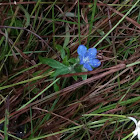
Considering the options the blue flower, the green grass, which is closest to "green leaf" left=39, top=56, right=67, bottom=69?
the green grass

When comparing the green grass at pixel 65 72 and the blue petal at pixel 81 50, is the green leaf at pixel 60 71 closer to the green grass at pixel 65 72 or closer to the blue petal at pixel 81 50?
the green grass at pixel 65 72

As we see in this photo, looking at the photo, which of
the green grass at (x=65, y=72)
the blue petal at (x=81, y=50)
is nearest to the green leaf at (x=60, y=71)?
the green grass at (x=65, y=72)

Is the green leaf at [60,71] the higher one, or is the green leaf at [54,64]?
the green leaf at [54,64]

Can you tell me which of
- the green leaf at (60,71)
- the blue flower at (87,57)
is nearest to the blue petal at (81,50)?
the blue flower at (87,57)

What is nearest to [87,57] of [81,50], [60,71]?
[81,50]

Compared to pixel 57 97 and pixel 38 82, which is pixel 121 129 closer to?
pixel 57 97

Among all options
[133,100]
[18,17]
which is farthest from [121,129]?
[18,17]

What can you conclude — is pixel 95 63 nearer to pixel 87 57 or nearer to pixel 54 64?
pixel 87 57
